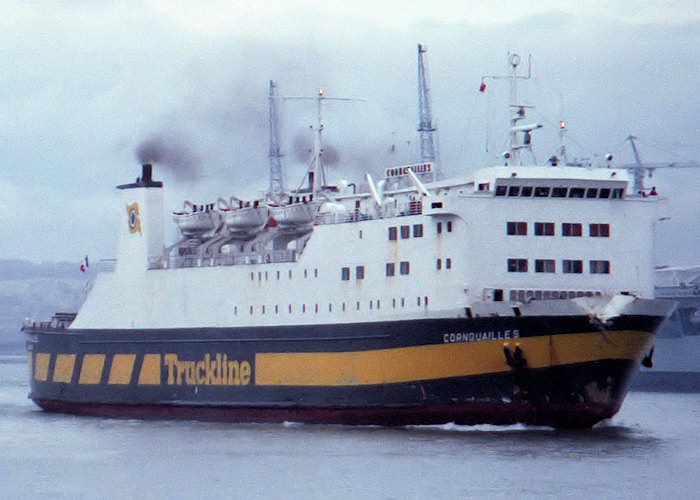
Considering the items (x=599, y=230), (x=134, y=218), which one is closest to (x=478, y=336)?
(x=599, y=230)

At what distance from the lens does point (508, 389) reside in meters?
34.5

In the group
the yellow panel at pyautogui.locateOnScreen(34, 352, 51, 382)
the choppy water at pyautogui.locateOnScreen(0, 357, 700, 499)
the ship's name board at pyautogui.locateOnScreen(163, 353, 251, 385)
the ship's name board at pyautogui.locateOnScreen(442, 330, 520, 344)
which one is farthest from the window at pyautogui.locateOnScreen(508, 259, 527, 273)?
the yellow panel at pyautogui.locateOnScreen(34, 352, 51, 382)

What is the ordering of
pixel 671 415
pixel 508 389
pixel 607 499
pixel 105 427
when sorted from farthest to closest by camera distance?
1. pixel 671 415
2. pixel 105 427
3. pixel 508 389
4. pixel 607 499

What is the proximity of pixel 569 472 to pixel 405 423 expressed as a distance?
7.65 metres

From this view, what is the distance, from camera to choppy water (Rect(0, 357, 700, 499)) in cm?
2798

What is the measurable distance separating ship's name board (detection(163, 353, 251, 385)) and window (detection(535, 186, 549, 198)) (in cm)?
960

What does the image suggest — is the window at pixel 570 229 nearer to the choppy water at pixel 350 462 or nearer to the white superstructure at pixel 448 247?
the white superstructure at pixel 448 247

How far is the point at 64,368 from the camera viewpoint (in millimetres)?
47062

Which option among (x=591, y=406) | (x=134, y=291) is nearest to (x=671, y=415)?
(x=591, y=406)

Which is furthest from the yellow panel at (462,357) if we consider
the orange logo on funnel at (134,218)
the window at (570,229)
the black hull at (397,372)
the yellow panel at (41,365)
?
the yellow panel at (41,365)

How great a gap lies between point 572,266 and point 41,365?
67.6 feet

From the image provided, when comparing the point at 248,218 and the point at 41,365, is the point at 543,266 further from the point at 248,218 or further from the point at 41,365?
the point at 41,365

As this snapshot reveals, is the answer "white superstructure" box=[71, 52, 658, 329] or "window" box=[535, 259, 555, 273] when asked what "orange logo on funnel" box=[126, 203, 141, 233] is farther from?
"window" box=[535, 259, 555, 273]

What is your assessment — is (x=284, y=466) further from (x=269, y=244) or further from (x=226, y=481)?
(x=269, y=244)
